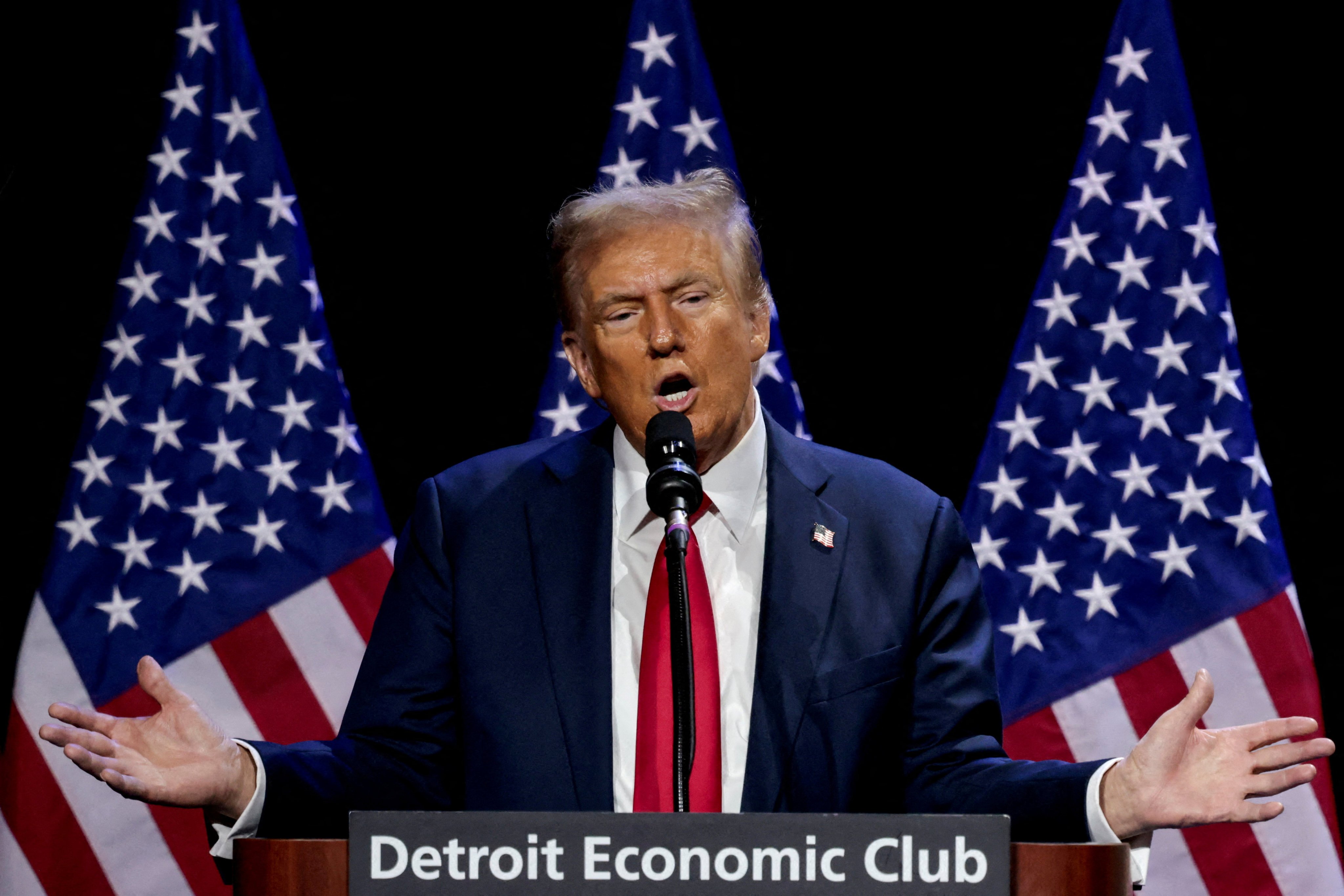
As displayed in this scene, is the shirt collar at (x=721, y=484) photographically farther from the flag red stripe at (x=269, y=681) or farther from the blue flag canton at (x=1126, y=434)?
the flag red stripe at (x=269, y=681)

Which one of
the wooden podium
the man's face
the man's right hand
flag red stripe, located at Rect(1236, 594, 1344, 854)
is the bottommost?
flag red stripe, located at Rect(1236, 594, 1344, 854)

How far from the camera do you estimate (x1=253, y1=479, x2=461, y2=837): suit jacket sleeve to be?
1.74 metres

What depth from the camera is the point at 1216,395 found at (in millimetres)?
2990

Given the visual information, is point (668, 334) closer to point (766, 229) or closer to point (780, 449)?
point (780, 449)

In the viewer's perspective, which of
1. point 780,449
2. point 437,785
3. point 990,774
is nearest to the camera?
point 990,774

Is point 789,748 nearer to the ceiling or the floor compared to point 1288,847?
nearer to the ceiling

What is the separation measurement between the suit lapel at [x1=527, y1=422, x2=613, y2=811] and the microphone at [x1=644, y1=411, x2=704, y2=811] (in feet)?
1.36

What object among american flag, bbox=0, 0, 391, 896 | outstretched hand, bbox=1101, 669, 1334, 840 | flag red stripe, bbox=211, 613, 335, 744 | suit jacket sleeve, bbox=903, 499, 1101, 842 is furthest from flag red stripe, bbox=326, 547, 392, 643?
outstretched hand, bbox=1101, 669, 1334, 840

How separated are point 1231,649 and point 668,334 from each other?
1.70 metres

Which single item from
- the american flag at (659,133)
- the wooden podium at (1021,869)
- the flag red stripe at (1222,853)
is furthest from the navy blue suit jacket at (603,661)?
the flag red stripe at (1222,853)

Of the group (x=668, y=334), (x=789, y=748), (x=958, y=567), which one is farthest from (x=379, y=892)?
(x=958, y=567)

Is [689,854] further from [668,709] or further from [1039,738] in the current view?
[1039,738]

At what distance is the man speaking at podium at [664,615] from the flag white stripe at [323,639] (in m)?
1.12

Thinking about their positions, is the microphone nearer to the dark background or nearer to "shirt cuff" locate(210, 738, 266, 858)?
"shirt cuff" locate(210, 738, 266, 858)
